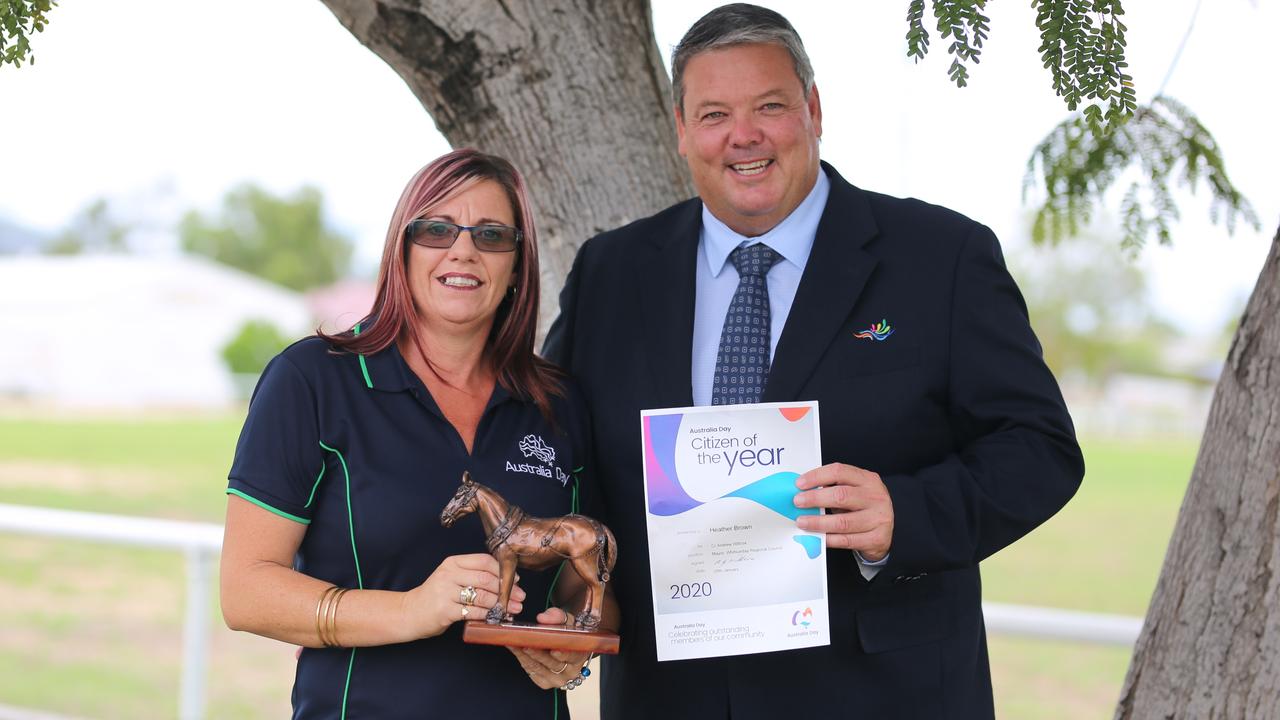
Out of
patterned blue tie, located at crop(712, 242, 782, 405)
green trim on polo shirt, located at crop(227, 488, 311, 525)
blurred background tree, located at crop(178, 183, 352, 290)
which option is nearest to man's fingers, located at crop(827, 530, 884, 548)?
patterned blue tie, located at crop(712, 242, 782, 405)

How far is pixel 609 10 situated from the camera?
3.47 m

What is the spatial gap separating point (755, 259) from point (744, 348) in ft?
0.77

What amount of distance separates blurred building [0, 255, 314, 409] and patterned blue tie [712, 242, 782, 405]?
77.1 meters

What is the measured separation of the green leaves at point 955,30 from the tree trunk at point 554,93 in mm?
1407

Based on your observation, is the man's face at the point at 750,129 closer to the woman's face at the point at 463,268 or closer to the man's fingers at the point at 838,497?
the woman's face at the point at 463,268

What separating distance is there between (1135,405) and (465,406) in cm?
8240

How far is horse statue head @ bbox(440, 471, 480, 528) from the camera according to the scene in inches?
93.0

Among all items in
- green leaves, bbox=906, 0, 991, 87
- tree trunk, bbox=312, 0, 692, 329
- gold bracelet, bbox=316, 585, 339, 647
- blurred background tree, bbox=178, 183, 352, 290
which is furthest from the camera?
blurred background tree, bbox=178, 183, 352, 290

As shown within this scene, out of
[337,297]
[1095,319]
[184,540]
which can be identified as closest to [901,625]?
[184,540]

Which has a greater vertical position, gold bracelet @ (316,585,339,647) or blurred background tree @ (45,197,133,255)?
blurred background tree @ (45,197,133,255)

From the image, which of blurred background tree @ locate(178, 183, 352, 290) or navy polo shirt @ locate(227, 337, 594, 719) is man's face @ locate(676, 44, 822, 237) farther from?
blurred background tree @ locate(178, 183, 352, 290)

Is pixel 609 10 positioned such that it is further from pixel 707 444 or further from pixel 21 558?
pixel 21 558

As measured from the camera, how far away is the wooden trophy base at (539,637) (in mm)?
2287

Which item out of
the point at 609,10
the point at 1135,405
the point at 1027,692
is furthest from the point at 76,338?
the point at 609,10
